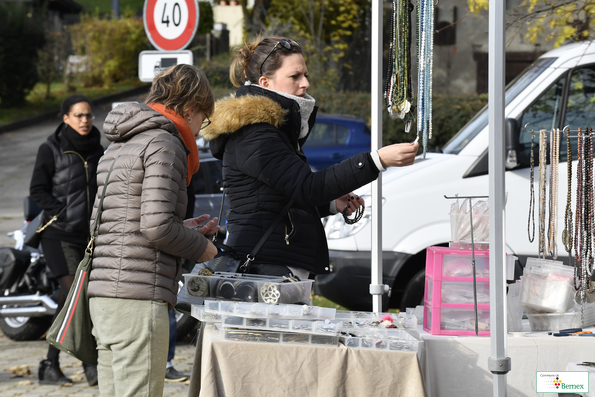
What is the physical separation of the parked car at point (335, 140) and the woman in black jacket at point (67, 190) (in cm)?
738

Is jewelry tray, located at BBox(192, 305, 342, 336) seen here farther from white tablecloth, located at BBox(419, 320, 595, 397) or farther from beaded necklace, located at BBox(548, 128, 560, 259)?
beaded necklace, located at BBox(548, 128, 560, 259)

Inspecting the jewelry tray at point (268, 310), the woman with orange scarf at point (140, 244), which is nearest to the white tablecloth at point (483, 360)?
the jewelry tray at point (268, 310)

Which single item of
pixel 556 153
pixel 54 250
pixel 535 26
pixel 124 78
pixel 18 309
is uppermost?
pixel 124 78

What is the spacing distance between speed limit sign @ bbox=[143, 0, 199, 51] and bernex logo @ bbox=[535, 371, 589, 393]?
4.75 meters

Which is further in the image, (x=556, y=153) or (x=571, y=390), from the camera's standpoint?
(x=556, y=153)

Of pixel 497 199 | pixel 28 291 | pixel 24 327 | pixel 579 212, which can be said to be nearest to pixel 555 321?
pixel 579 212

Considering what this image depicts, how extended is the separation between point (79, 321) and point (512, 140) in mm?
3268

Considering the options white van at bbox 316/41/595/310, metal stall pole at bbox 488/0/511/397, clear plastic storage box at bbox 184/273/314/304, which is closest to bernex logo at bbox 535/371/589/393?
metal stall pole at bbox 488/0/511/397

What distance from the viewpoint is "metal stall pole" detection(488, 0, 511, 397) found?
2.47 metres

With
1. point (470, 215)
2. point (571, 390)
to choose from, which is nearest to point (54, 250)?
point (470, 215)

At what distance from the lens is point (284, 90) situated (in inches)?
113

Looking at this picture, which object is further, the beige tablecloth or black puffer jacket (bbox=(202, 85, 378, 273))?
black puffer jacket (bbox=(202, 85, 378, 273))

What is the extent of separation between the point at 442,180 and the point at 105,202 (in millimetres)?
3093

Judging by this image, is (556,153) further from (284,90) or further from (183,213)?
(183,213)
